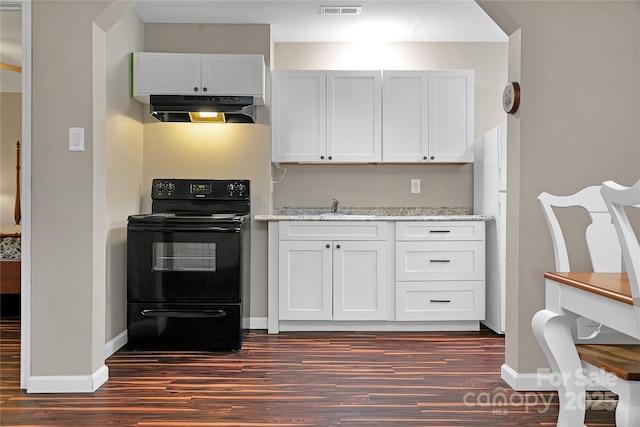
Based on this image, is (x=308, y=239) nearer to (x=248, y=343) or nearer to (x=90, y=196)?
(x=248, y=343)

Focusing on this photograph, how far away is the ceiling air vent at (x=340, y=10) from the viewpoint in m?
3.86

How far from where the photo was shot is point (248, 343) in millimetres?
3777

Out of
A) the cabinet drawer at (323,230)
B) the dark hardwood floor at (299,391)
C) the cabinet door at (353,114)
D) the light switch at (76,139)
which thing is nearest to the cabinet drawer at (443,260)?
the cabinet drawer at (323,230)

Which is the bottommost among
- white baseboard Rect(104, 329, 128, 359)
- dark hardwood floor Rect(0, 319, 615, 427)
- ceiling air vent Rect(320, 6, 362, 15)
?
dark hardwood floor Rect(0, 319, 615, 427)

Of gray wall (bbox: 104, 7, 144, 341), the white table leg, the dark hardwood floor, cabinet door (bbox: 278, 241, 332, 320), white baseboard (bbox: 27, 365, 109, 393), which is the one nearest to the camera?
the white table leg

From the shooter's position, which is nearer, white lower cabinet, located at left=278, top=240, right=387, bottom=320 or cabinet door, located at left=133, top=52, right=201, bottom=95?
cabinet door, located at left=133, top=52, right=201, bottom=95

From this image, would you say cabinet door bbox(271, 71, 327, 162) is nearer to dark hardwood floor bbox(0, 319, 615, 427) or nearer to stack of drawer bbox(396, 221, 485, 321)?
stack of drawer bbox(396, 221, 485, 321)

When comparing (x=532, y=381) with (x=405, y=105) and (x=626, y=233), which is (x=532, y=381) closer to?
(x=626, y=233)

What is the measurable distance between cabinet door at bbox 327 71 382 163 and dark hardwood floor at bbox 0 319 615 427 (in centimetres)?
151

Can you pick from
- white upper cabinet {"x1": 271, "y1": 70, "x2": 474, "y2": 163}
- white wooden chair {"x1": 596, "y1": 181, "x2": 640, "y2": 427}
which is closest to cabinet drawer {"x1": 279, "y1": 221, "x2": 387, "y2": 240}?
white upper cabinet {"x1": 271, "y1": 70, "x2": 474, "y2": 163}

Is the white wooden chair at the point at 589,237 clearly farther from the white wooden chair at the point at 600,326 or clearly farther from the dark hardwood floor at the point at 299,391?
the dark hardwood floor at the point at 299,391

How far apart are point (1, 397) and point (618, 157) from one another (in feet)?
10.8

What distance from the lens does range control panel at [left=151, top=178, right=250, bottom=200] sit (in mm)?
4219

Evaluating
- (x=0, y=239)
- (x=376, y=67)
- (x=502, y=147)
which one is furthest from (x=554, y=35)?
(x=0, y=239)
